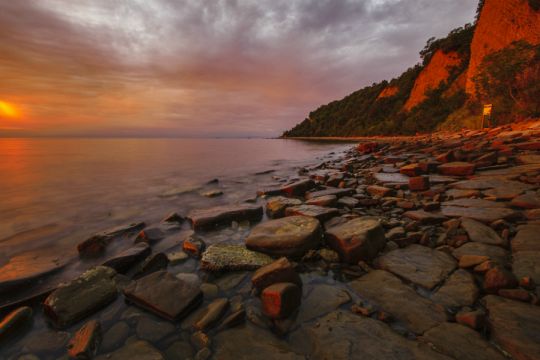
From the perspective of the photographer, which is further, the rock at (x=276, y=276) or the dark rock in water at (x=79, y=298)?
the rock at (x=276, y=276)

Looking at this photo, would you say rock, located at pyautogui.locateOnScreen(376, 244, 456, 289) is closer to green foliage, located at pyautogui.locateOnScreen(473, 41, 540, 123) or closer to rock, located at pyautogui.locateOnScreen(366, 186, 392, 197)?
rock, located at pyautogui.locateOnScreen(366, 186, 392, 197)

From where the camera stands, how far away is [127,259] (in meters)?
3.20

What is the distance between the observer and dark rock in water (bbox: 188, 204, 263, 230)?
462cm

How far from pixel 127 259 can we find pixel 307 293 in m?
2.46

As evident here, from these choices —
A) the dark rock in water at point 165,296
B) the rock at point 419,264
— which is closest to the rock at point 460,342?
the rock at point 419,264

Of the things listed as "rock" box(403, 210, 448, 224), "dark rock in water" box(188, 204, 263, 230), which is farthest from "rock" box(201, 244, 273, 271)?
"rock" box(403, 210, 448, 224)

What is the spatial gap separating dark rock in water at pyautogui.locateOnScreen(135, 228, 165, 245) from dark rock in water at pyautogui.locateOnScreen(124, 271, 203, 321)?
1652mm

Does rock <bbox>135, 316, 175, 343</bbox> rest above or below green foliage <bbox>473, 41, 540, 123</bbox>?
below

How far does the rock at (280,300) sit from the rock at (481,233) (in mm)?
2486

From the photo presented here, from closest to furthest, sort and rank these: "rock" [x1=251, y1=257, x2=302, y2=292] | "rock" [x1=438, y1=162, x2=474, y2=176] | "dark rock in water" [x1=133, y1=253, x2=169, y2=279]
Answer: "rock" [x1=251, y1=257, x2=302, y2=292] → "dark rock in water" [x1=133, y1=253, x2=169, y2=279] → "rock" [x1=438, y1=162, x2=474, y2=176]

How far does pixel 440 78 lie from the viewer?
40.0 meters

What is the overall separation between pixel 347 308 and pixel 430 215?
2.55 meters

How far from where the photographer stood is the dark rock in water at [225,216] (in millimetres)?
4621

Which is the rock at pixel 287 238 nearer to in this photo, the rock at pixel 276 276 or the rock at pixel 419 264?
the rock at pixel 276 276
